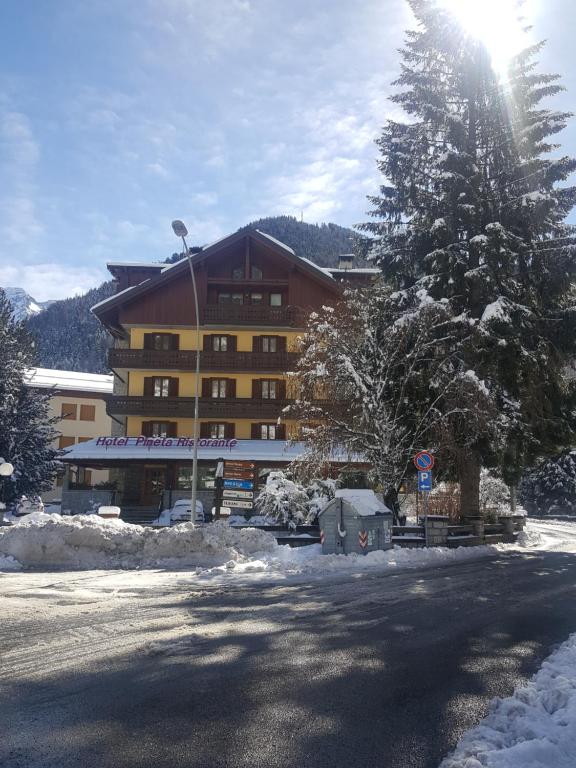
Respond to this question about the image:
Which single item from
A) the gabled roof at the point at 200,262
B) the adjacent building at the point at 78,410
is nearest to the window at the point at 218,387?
the gabled roof at the point at 200,262

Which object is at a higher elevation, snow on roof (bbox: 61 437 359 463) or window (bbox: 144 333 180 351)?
window (bbox: 144 333 180 351)

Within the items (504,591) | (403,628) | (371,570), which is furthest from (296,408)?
(403,628)

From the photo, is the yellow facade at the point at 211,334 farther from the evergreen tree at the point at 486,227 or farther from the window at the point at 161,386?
the evergreen tree at the point at 486,227

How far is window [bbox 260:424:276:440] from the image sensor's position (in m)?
39.2

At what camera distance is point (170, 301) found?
131ft

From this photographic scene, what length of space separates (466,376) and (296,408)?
Answer: 6333mm

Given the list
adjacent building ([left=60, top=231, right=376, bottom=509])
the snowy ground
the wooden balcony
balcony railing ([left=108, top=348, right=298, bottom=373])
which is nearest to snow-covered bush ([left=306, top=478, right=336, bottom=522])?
the snowy ground

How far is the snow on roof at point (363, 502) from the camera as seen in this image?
17.3 meters

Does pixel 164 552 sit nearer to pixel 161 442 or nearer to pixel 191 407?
pixel 161 442

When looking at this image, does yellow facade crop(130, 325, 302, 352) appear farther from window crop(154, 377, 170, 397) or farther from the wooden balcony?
the wooden balcony

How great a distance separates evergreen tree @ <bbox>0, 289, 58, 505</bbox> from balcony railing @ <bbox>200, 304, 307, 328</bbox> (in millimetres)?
11172

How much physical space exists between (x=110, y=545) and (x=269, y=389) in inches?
986

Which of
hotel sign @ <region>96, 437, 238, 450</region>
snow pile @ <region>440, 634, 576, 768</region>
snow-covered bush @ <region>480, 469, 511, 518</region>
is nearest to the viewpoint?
snow pile @ <region>440, 634, 576, 768</region>

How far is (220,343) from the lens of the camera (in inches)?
1594
